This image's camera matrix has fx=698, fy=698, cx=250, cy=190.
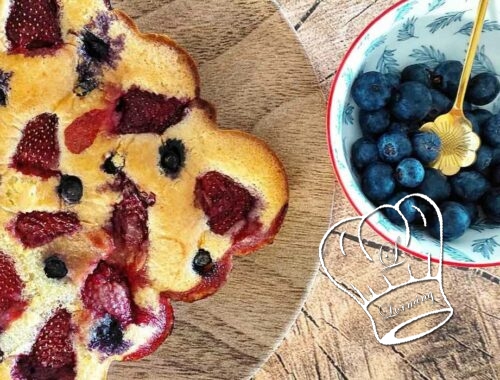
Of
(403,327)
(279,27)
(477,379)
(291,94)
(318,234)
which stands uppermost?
(279,27)

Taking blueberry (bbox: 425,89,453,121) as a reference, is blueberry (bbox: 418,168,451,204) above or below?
below

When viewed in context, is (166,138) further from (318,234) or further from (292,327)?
(292,327)

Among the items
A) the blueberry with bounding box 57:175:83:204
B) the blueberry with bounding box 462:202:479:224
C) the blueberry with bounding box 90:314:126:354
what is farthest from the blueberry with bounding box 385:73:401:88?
the blueberry with bounding box 90:314:126:354

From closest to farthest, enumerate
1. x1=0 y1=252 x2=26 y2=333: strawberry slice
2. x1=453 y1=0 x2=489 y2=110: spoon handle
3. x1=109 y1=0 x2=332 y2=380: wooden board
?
x1=453 y1=0 x2=489 y2=110: spoon handle < x1=0 y1=252 x2=26 y2=333: strawberry slice < x1=109 y1=0 x2=332 y2=380: wooden board

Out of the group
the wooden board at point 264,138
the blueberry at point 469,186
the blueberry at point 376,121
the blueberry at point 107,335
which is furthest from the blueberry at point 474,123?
the blueberry at point 107,335

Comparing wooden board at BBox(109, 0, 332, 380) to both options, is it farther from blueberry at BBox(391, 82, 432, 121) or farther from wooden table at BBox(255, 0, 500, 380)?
blueberry at BBox(391, 82, 432, 121)

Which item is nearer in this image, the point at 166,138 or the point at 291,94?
the point at 166,138

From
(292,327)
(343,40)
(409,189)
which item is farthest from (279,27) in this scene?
(292,327)

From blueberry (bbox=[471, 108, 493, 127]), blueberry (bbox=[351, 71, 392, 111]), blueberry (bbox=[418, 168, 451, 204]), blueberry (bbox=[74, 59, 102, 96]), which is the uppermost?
blueberry (bbox=[74, 59, 102, 96])
